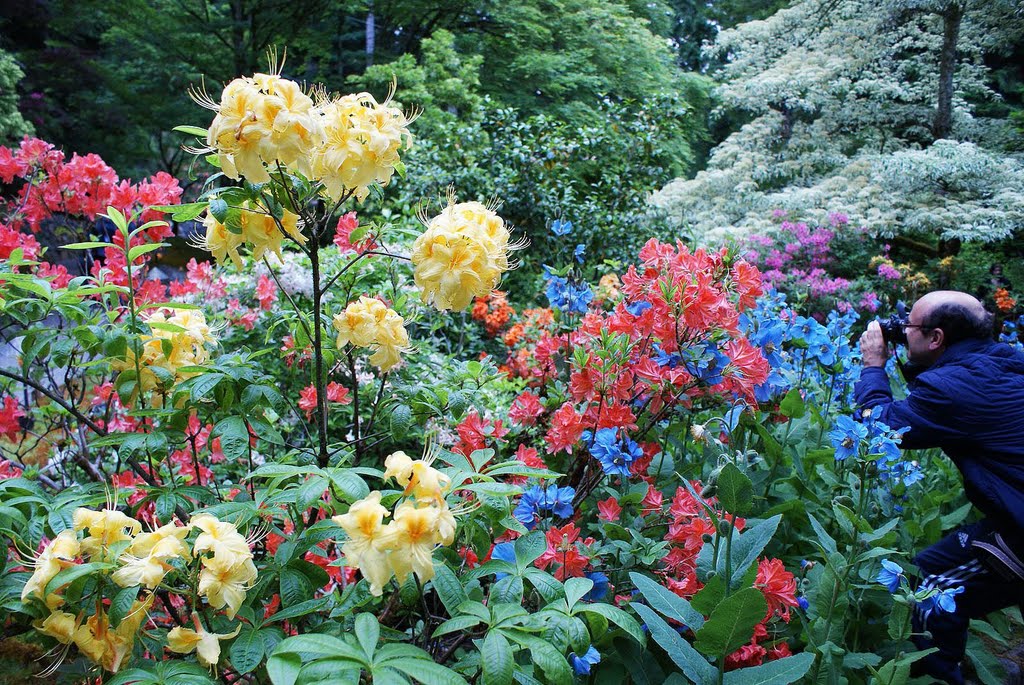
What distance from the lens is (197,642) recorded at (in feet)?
3.18

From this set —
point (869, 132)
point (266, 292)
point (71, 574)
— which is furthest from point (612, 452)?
point (869, 132)

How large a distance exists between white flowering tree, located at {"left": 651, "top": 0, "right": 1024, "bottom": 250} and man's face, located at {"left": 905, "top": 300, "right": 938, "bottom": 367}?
517 centimetres

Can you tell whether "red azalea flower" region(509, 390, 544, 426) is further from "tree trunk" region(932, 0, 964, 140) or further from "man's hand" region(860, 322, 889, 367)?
"tree trunk" region(932, 0, 964, 140)

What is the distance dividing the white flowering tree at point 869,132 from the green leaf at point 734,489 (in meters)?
6.42

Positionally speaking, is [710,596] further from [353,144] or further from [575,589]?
[353,144]

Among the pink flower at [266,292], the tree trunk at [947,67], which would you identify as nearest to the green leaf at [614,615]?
the pink flower at [266,292]

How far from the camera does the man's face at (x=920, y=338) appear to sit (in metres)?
2.25

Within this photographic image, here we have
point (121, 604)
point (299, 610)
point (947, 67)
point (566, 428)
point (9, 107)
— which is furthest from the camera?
point (947, 67)

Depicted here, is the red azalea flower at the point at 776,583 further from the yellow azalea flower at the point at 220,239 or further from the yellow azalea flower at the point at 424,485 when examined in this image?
the yellow azalea flower at the point at 220,239

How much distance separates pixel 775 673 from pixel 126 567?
41.5 inches

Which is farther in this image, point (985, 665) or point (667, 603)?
point (985, 665)

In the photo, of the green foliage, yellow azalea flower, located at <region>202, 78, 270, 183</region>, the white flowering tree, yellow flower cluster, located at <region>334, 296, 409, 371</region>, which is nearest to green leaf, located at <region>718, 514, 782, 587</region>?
yellow flower cluster, located at <region>334, 296, 409, 371</region>

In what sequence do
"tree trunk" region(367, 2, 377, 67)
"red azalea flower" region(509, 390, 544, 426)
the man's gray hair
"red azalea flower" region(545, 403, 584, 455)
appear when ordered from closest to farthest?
"red azalea flower" region(545, 403, 584, 455), "red azalea flower" region(509, 390, 544, 426), the man's gray hair, "tree trunk" region(367, 2, 377, 67)

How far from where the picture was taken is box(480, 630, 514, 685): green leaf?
0.87m
